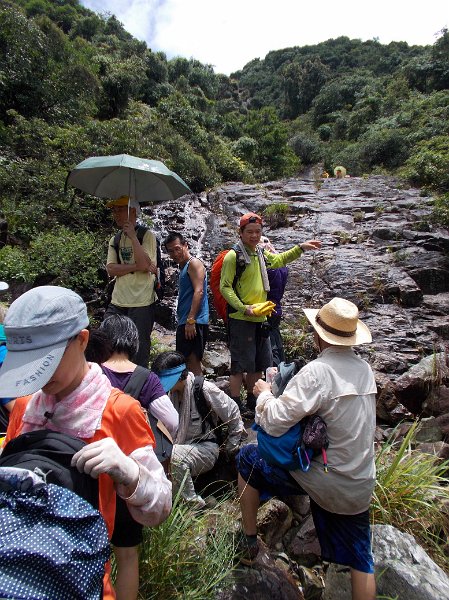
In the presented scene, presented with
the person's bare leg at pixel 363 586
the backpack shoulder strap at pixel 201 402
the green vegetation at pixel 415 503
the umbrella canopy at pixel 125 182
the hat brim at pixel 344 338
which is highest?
the umbrella canopy at pixel 125 182

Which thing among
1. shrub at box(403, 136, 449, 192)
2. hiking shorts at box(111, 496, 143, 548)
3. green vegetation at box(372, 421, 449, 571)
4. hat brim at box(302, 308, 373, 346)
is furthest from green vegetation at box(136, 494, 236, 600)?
shrub at box(403, 136, 449, 192)

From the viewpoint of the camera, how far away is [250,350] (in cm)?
383

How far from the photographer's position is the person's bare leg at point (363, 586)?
196 cm

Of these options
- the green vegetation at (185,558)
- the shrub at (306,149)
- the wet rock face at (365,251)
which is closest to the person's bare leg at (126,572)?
the green vegetation at (185,558)

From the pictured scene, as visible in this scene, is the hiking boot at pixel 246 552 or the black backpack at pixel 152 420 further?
the hiking boot at pixel 246 552

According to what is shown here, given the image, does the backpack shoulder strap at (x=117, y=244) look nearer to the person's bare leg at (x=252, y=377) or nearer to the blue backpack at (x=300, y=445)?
the person's bare leg at (x=252, y=377)

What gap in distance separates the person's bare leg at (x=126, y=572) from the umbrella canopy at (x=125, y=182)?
3.29m

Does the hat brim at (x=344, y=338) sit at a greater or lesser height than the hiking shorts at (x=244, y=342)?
greater

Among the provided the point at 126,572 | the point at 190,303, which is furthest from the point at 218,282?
the point at 126,572

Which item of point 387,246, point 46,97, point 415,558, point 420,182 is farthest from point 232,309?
point 46,97

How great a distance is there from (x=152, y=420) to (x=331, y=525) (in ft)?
3.73

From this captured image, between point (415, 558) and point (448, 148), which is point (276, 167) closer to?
point (448, 148)

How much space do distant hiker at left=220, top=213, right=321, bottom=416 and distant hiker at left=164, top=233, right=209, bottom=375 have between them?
0.85ft

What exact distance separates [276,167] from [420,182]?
1379 cm
